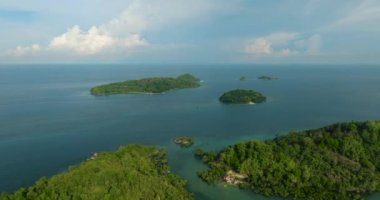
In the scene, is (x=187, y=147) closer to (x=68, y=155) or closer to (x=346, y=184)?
(x=68, y=155)

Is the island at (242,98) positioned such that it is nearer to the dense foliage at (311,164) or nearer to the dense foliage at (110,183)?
the dense foliage at (311,164)

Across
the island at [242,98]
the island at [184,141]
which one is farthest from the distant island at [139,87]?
the island at [184,141]

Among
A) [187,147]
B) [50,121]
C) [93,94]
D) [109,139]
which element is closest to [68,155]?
[109,139]

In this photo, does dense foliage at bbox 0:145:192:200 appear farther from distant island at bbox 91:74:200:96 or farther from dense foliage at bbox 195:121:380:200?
distant island at bbox 91:74:200:96

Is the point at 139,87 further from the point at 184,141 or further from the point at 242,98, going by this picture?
the point at 184,141

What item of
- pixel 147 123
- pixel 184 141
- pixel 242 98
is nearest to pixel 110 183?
pixel 184 141

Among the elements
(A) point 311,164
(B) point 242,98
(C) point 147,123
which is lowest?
(C) point 147,123
